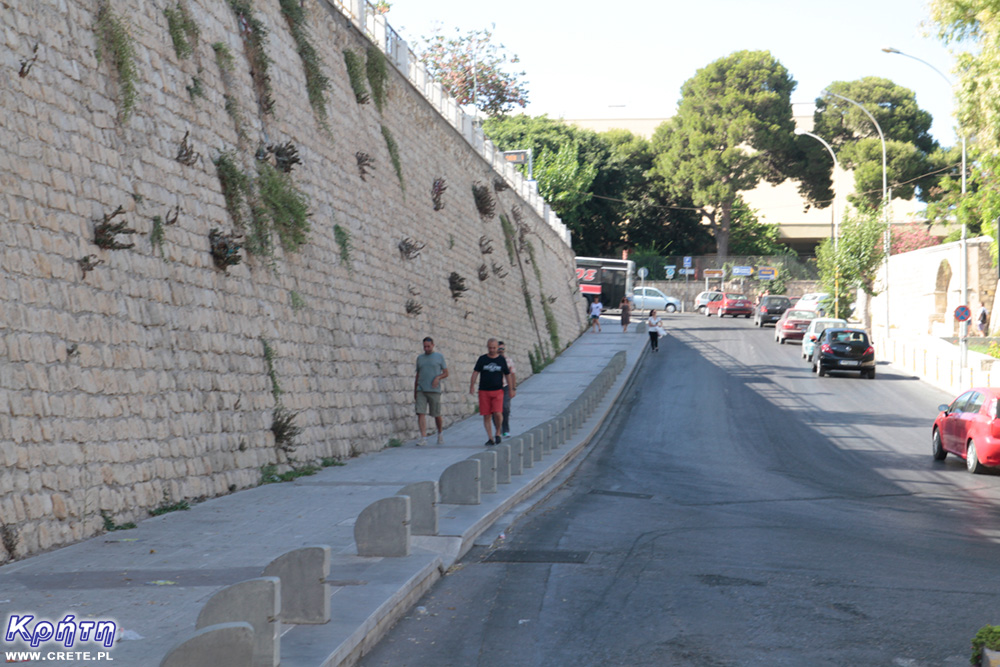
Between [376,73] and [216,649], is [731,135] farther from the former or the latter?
[216,649]

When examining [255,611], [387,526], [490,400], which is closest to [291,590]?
[255,611]

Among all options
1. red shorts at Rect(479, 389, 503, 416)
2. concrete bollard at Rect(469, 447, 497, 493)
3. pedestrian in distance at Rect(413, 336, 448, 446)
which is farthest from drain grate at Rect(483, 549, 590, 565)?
pedestrian in distance at Rect(413, 336, 448, 446)

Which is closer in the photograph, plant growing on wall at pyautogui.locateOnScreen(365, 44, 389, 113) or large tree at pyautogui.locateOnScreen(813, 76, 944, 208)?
plant growing on wall at pyautogui.locateOnScreen(365, 44, 389, 113)

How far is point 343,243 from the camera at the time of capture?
1655cm

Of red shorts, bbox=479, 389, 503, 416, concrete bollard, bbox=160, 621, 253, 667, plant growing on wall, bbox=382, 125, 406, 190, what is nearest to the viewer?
concrete bollard, bbox=160, 621, 253, 667

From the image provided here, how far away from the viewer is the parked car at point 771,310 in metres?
50.9

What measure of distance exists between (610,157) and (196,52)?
61.7m

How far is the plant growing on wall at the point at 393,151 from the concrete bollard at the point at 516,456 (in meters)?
8.68

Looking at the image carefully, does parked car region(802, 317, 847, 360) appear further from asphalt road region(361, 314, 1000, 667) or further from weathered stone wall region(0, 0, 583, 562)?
weathered stone wall region(0, 0, 583, 562)

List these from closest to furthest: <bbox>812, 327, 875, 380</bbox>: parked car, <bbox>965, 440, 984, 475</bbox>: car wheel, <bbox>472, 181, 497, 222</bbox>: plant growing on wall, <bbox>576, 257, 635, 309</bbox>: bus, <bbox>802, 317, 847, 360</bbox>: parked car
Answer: <bbox>965, 440, 984, 475</bbox>: car wheel < <bbox>472, 181, 497, 222</bbox>: plant growing on wall < <bbox>812, 327, 875, 380</bbox>: parked car < <bbox>802, 317, 847, 360</bbox>: parked car < <bbox>576, 257, 635, 309</bbox>: bus

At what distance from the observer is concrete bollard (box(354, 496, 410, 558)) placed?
785 centimetres

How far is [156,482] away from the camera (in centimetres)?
977

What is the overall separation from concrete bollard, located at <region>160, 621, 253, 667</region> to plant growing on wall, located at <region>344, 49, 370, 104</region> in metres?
15.7

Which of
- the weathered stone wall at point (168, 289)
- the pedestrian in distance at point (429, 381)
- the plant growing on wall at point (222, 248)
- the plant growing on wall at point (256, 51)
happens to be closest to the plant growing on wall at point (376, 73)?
the weathered stone wall at point (168, 289)
